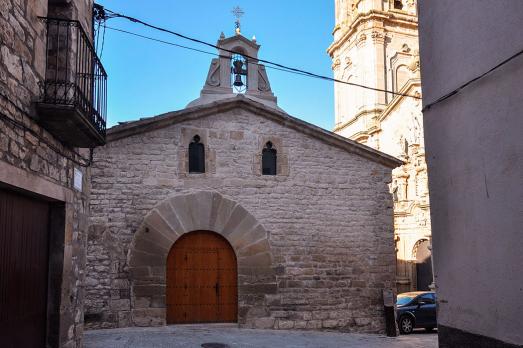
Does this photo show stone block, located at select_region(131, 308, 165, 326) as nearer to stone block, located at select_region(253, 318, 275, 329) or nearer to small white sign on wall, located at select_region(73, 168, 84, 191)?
stone block, located at select_region(253, 318, 275, 329)

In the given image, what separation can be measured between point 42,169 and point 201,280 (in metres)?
5.71

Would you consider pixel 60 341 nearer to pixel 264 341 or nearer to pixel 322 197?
pixel 264 341

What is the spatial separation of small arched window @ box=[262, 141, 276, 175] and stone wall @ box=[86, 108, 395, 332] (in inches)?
6.5

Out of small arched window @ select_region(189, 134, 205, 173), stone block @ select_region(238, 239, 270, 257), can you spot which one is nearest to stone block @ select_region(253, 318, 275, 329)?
stone block @ select_region(238, 239, 270, 257)

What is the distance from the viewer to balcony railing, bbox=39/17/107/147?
17.0 feet

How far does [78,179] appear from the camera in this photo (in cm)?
655

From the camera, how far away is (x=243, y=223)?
10.7 meters

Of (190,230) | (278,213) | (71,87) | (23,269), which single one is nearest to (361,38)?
(278,213)

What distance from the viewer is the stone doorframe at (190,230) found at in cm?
1002

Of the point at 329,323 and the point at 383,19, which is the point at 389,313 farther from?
the point at 383,19

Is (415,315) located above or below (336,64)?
below

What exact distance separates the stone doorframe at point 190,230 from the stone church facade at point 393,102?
52.1 ft

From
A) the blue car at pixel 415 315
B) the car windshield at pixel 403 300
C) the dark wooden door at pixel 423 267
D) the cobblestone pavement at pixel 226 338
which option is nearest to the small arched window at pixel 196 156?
the cobblestone pavement at pixel 226 338

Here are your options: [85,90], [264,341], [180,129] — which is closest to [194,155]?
[180,129]
